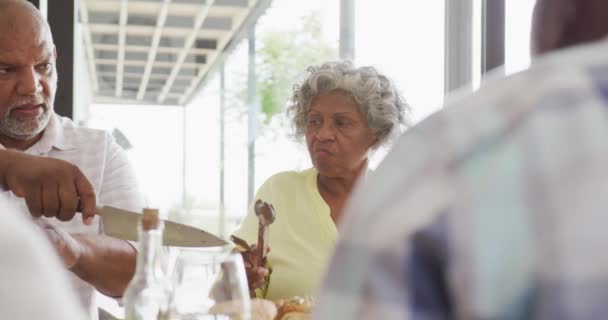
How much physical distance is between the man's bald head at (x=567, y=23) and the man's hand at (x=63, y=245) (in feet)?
4.59

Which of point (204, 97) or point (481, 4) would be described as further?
point (204, 97)

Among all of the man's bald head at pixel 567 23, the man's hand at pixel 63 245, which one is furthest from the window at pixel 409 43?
the man's bald head at pixel 567 23

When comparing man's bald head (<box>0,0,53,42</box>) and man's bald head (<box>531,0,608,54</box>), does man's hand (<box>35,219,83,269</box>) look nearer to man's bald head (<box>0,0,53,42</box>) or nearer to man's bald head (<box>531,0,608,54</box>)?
man's bald head (<box>0,0,53,42</box>)

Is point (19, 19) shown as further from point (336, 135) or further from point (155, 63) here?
point (155, 63)

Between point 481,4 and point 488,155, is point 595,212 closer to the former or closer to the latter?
point 488,155

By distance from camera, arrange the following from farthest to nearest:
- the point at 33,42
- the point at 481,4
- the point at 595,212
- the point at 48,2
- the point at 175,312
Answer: the point at 481,4, the point at 48,2, the point at 33,42, the point at 175,312, the point at 595,212

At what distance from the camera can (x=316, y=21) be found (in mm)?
4965

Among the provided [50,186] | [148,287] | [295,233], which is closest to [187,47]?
[295,233]

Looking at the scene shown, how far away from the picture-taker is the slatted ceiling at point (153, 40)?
518 centimetres

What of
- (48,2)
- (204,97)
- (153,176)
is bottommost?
(153,176)

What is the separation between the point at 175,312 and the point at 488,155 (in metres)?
0.80

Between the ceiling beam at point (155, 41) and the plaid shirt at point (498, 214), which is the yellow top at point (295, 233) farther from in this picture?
the ceiling beam at point (155, 41)

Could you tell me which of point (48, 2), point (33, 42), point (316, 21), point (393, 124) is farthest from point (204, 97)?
point (33, 42)

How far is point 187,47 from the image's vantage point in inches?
206
